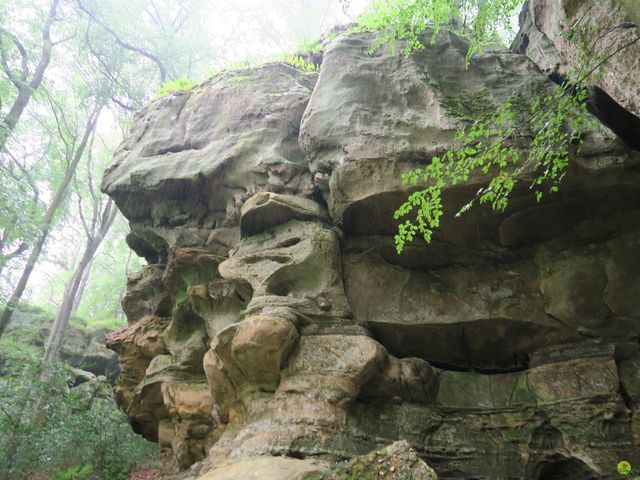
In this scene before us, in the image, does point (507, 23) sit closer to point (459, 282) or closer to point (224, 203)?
point (459, 282)

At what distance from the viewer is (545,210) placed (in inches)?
259

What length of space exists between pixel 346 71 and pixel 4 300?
1168 centimetres

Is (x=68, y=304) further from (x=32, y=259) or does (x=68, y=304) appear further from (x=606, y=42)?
(x=606, y=42)

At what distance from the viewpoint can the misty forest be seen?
17.6ft

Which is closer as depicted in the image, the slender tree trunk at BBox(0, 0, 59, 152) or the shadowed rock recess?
the shadowed rock recess

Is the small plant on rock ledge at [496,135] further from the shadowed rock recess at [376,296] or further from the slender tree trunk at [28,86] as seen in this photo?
the slender tree trunk at [28,86]

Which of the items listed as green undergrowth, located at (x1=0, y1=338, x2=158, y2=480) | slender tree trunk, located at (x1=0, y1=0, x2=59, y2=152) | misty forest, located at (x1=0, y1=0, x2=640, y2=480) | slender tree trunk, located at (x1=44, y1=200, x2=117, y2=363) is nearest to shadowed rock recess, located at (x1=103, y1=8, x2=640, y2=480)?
misty forest, located at (x1=0, y1=0, x2=640, y2=480)

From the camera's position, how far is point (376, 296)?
7188 mm

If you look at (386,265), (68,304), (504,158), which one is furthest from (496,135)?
(68,304)

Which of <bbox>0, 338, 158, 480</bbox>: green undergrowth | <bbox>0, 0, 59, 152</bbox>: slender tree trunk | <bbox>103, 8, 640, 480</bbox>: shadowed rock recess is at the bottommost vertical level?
<bbox>0, 338, 158, 480</bbox>: green undergrowth

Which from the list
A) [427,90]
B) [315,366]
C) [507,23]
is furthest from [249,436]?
[507,23]

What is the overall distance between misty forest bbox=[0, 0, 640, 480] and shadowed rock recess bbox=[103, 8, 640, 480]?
4cm

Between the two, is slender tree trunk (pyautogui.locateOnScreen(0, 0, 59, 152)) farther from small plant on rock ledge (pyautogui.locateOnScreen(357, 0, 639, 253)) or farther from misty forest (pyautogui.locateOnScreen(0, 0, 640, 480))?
small plant on rock ledge (pyautogui.locateOnScreen(357, 0, 639, 253))

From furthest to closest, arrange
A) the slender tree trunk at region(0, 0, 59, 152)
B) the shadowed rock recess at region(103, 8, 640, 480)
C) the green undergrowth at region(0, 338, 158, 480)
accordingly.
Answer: the slender tree trunk at region(0, 0, 59, 152) < the green undergrowth at region(0, 338, 158, 480) < the shadowed rock recess at region(103, 8, 640, 480)
